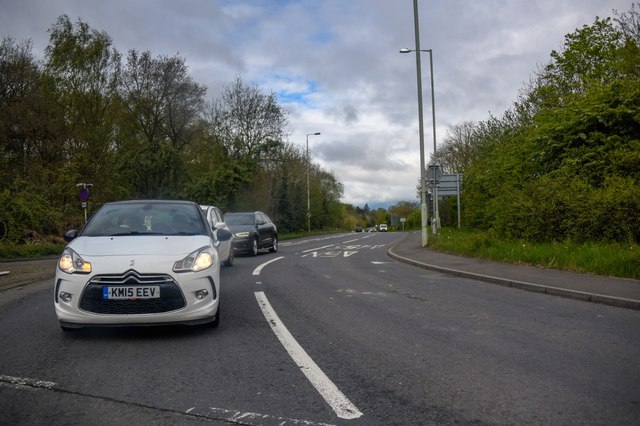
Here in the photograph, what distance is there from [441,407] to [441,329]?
2687 millimetres

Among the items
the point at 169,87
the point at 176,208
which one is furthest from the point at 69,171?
the point at 176,208

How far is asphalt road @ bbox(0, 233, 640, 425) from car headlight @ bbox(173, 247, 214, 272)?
79 centimetres

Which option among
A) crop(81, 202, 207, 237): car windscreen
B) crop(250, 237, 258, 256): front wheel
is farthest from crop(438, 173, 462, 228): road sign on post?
crop(81, 202, 207, 237): car windscreen

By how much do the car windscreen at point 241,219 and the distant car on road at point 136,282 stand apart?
1393 cm

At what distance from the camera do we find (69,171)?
28703 millimetres

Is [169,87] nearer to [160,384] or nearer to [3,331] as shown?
[3,331]

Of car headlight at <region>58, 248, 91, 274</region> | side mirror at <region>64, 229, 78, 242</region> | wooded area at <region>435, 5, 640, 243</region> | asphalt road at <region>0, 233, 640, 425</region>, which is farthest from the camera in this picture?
wooded area at <region>435, 5, 640, 243</region>

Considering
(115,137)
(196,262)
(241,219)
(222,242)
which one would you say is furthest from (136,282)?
(115,137)

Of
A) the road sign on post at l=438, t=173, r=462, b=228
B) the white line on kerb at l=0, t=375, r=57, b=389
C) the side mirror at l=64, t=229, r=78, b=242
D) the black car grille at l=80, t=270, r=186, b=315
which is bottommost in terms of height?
the white line on kerb at l=0, t=375, r=57, b=389

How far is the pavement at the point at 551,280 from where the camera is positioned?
8.22m

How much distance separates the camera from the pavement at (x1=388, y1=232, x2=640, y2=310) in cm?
822

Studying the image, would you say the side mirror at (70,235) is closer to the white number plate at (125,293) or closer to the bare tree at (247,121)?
the white number plate at (125,293)

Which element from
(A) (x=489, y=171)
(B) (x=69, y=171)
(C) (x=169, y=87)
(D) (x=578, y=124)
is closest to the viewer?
(D) (x=578, y=124)

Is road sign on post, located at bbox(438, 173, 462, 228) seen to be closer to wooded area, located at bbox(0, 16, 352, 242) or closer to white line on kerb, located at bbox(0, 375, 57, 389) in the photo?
wooded area, located at bbox(0, 16, 352, 242)
